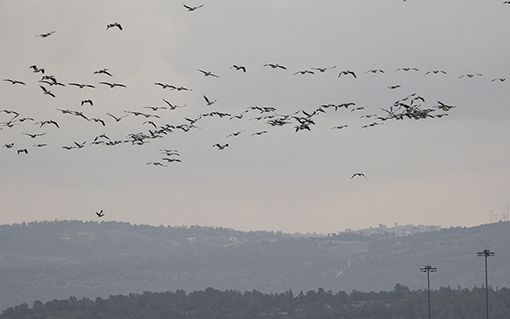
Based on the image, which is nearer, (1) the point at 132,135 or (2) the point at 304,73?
(2) the point at 304,73

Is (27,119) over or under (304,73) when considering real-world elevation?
under

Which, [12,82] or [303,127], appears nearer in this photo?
[12,82]

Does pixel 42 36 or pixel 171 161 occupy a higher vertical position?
pixel 42 36

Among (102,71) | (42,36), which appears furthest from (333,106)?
(42,36)

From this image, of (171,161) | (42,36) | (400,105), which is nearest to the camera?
(42,36)

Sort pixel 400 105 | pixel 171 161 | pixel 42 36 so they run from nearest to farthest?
pixel 42 36
pixel 400 105
pixel 171 161

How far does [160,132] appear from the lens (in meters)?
91.6

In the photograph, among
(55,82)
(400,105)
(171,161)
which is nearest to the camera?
(55,82)

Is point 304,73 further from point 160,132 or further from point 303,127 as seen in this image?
point 160,132

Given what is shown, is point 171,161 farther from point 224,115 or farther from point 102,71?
point 102,71

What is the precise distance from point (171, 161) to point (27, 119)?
53.9 ft

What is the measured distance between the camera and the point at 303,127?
81750 millimetres

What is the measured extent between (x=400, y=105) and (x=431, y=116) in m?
3.67

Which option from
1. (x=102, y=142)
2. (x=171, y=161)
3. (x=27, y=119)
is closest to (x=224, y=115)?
(x=171, y=161)
